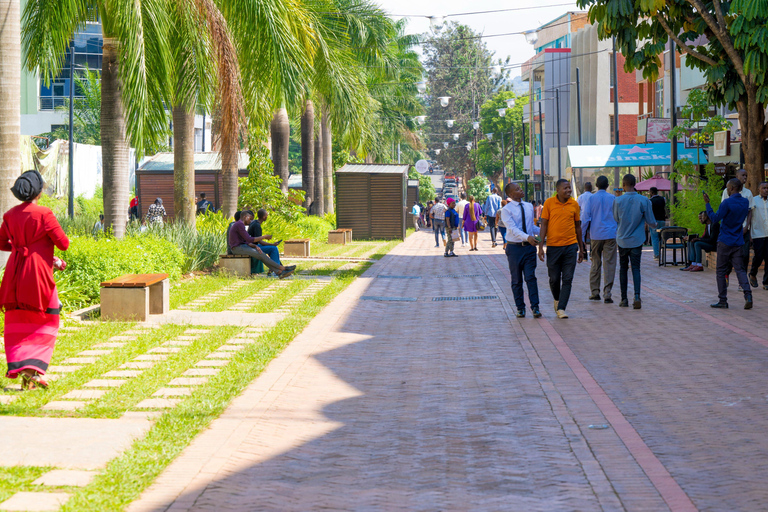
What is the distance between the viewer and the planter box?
83.0 ft

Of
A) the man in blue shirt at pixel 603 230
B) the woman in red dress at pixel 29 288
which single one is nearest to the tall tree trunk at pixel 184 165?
the man in blue shirt at pixel 603 230

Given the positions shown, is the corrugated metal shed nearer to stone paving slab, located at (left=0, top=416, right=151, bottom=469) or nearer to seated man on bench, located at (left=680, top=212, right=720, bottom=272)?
seated man on bench, located at (left=680, top=212, right=720, bottom=272)

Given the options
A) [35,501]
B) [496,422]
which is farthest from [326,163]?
[35,501]

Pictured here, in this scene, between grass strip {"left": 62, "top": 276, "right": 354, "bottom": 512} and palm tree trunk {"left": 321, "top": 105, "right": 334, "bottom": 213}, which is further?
palm tree trunk {"left": 321, "top": 105, "right": 334, "bottom": 213}

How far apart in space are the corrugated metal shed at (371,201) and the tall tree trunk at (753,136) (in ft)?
60.7

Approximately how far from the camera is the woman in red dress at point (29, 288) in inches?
291

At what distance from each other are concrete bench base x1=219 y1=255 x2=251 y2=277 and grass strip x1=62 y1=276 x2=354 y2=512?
816cm

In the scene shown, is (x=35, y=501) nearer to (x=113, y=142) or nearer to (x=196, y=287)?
(x=196, y=287)

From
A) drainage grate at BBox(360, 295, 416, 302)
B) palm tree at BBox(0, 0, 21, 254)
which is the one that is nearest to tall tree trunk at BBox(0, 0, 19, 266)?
palm tree at BBox(0, 0, 21, 254)

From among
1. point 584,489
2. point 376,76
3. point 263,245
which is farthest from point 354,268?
point 376,76

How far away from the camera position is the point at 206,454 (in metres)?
5.66

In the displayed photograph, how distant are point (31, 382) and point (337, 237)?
25044mm

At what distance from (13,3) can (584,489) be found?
9.81 metres

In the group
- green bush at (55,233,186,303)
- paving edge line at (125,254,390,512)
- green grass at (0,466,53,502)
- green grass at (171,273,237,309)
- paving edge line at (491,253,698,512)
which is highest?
green bush at (55,233,186,303)
